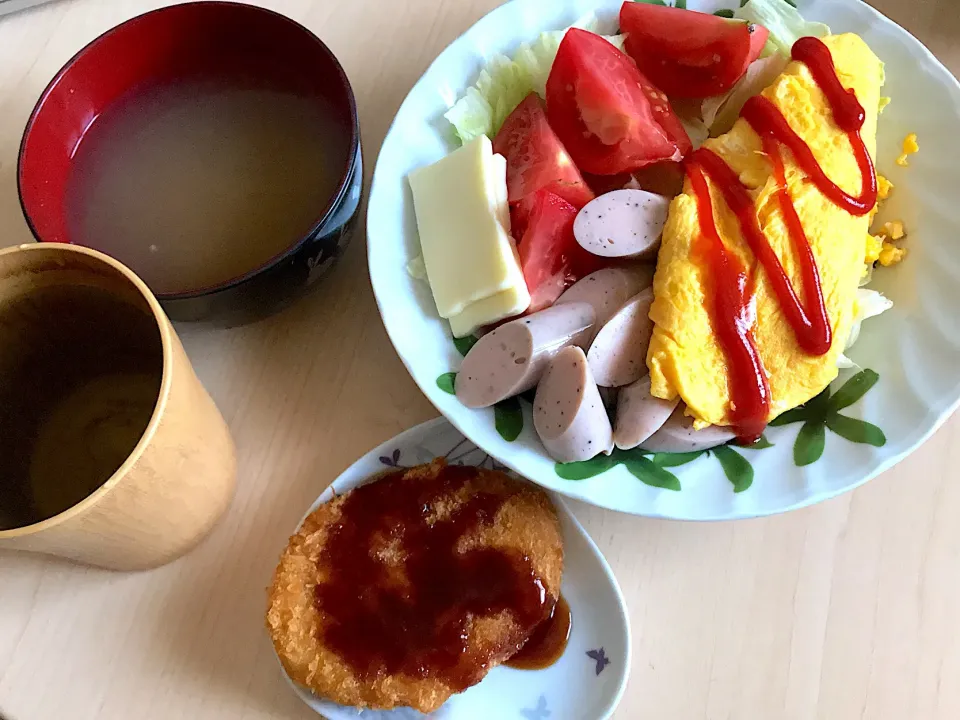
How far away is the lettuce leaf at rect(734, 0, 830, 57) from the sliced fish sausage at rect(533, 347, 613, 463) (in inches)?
23.0

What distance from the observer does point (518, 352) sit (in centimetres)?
94

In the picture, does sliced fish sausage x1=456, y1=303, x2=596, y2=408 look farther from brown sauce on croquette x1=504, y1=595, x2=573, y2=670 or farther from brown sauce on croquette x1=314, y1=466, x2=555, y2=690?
brown sauce on croquette x1=504, y1=595, x2=573, y2=670

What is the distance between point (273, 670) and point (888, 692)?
78 cm

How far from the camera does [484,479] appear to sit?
104cm

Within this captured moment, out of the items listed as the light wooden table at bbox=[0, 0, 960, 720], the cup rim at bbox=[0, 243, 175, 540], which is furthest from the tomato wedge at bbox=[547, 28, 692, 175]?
the cup rim at bbox=[0, 243, 175, 540]

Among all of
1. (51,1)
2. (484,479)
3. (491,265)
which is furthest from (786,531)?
(51,1)

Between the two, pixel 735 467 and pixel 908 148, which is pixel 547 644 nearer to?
pixel 735 467

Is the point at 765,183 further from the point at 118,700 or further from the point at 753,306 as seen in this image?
the point at 118,700

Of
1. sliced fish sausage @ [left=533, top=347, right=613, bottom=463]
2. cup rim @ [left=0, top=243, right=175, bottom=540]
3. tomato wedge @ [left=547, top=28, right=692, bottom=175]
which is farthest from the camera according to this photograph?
tomato wedge @ [left=547, top=28, right=692, bottom=175]

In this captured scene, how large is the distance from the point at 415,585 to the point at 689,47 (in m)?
0.82

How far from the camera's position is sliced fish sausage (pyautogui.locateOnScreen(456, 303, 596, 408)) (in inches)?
36.8

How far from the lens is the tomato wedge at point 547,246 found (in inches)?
39.4

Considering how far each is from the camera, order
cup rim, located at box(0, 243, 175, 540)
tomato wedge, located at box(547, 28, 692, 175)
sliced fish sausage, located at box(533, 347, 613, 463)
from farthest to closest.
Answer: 1. tomato wedge, located at box(547, 28, 692, 175)
2. sliced fish sausage, located at box(533, 347, 613, 463)
3. cup rim, located at box(0, 243, 175, 540)

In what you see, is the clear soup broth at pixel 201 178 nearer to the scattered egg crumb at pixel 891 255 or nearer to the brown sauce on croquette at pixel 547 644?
the brown sauce on croquette at pixel 547 644
